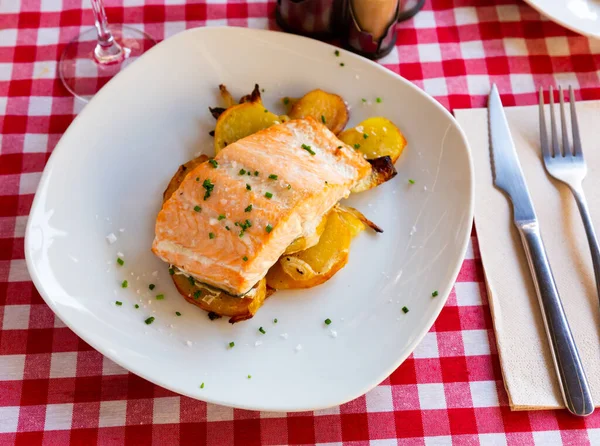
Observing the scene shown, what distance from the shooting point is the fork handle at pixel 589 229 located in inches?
107

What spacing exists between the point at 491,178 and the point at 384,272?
75 centimetres

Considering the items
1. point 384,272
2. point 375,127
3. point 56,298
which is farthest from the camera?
point 375,127

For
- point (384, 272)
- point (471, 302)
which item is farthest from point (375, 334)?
point (471, 302)

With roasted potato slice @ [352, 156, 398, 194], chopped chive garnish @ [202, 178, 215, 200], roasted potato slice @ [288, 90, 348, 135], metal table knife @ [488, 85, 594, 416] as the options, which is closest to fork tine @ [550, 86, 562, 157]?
metal table knife @ [488, 85, 594, 416]

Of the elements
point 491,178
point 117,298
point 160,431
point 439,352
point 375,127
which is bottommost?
point 160,431

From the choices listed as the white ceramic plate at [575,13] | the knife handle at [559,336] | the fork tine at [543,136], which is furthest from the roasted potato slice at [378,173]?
the white ceramic plate at [575,13]

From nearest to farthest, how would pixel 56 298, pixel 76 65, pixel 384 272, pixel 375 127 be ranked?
pixel 56 298, pixel 384 272, pixel 375 127, pixel 76 65

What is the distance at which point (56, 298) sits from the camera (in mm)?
2400

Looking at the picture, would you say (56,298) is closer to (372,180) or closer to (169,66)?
(169,66)

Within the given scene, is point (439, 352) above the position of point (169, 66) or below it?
below

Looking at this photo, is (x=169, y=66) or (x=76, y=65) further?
(x=76, y=65)

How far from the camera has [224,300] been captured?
8.12 feet

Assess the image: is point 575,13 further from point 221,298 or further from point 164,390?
point 164,390

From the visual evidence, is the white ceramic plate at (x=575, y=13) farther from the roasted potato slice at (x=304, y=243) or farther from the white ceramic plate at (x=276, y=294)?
the roasted potato slice at (x=304, y=243)
